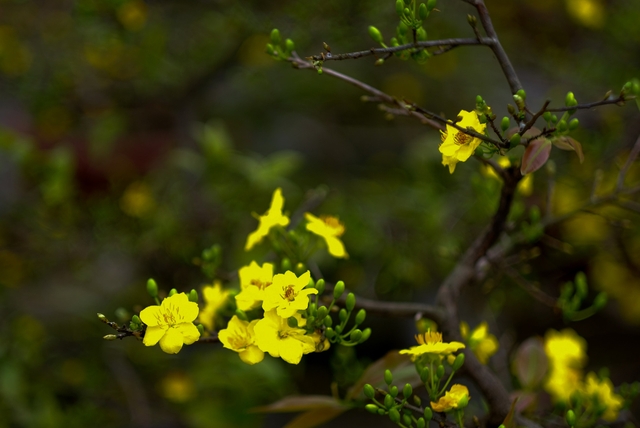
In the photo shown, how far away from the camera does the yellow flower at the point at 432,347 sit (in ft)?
2.01

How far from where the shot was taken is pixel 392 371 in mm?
776

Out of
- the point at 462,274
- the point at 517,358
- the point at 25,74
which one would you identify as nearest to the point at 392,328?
the point at 517,358

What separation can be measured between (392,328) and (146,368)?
0.87 meters

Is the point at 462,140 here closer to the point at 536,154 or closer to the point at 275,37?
the point at 536,154

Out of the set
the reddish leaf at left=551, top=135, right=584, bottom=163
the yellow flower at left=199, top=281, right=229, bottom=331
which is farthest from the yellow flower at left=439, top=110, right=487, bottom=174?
the yellow flower at left=199, top=281, right=229, bottom=331

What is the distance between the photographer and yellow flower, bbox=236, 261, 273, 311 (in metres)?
0.63

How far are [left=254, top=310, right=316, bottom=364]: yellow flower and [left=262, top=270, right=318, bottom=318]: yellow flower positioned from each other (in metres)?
0.01

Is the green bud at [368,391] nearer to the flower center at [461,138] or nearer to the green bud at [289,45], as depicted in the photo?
the flower center at [461,138]

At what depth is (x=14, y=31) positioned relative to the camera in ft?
7.33

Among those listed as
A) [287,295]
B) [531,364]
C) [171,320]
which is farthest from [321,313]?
[531,364]

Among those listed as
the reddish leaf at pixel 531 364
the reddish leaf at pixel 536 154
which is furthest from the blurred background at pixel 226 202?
the reddish leaf at pixel 536 154

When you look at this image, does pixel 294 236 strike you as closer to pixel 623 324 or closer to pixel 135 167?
pixel 623 324

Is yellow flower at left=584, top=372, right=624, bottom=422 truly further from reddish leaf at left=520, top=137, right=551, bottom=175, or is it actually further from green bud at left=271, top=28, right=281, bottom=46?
green bud at left=271, top=28, right=281, bottom=46

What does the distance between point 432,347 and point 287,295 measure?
0.17 m
